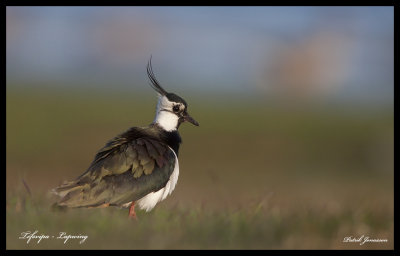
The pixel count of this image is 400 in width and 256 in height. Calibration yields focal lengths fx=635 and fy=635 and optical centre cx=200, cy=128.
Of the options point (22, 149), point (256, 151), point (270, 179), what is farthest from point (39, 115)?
point (270, 179)

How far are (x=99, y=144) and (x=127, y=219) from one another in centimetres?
1370

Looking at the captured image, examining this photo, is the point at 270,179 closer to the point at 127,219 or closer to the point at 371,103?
the point at 127,219

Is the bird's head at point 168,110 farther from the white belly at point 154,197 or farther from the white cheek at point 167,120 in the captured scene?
the white belly at point 154,197

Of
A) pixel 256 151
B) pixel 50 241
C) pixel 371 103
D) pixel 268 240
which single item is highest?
pixel 50 241

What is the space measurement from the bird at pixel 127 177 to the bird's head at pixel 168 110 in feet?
1.30

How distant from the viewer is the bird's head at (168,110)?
8.18 meters

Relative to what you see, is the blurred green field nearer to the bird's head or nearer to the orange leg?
the orange leg

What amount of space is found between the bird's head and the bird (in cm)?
40

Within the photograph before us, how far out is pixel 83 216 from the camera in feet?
21.5

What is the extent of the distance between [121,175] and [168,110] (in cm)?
158

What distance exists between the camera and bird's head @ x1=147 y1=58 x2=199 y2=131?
Answer: 26.8ft
